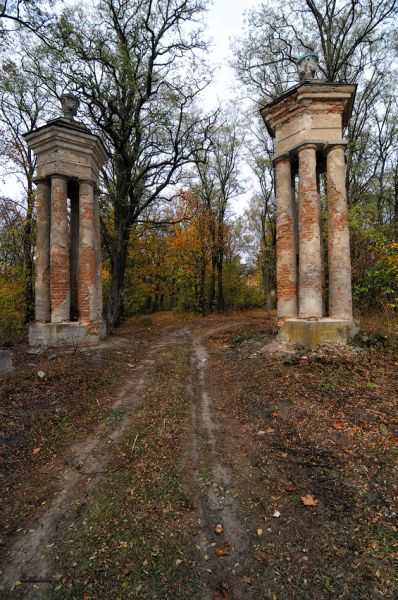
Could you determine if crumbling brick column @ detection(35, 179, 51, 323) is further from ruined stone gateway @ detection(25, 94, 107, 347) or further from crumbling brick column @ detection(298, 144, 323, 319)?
crumbling brick column @ detection(298, 144, 323, 319)

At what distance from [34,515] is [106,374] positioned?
395 cm

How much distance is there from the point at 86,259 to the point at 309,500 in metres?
9.11

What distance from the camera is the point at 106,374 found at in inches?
255

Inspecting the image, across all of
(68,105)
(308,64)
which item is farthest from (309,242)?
(68,105)

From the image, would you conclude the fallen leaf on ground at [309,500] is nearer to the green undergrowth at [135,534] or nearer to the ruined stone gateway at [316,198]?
the green undergrowth at [135,534]

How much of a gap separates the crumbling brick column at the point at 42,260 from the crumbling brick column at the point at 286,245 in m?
7.62

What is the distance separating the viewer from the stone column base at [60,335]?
8760 mm

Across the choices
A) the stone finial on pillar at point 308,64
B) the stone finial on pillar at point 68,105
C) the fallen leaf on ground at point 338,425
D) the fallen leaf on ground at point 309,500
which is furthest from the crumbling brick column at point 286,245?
the stone finial on pillar at point 68,105

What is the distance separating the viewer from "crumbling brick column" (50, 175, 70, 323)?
9.07 metres

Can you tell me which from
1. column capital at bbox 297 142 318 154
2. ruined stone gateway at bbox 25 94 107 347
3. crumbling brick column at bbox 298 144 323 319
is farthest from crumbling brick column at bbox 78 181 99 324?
column capital at bbox 297 142 318 154

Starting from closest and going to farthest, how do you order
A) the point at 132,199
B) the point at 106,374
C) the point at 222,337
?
the point at 106,374 → the point at 222,337 → the point at 132,199

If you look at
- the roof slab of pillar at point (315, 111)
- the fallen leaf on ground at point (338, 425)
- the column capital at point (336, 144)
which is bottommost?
the fallen leaf on ground at point (338, 425)

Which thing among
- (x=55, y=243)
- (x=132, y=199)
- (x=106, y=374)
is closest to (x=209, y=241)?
(x=132, y=199)

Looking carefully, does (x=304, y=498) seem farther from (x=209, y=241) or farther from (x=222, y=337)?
(x=209, y=241)
